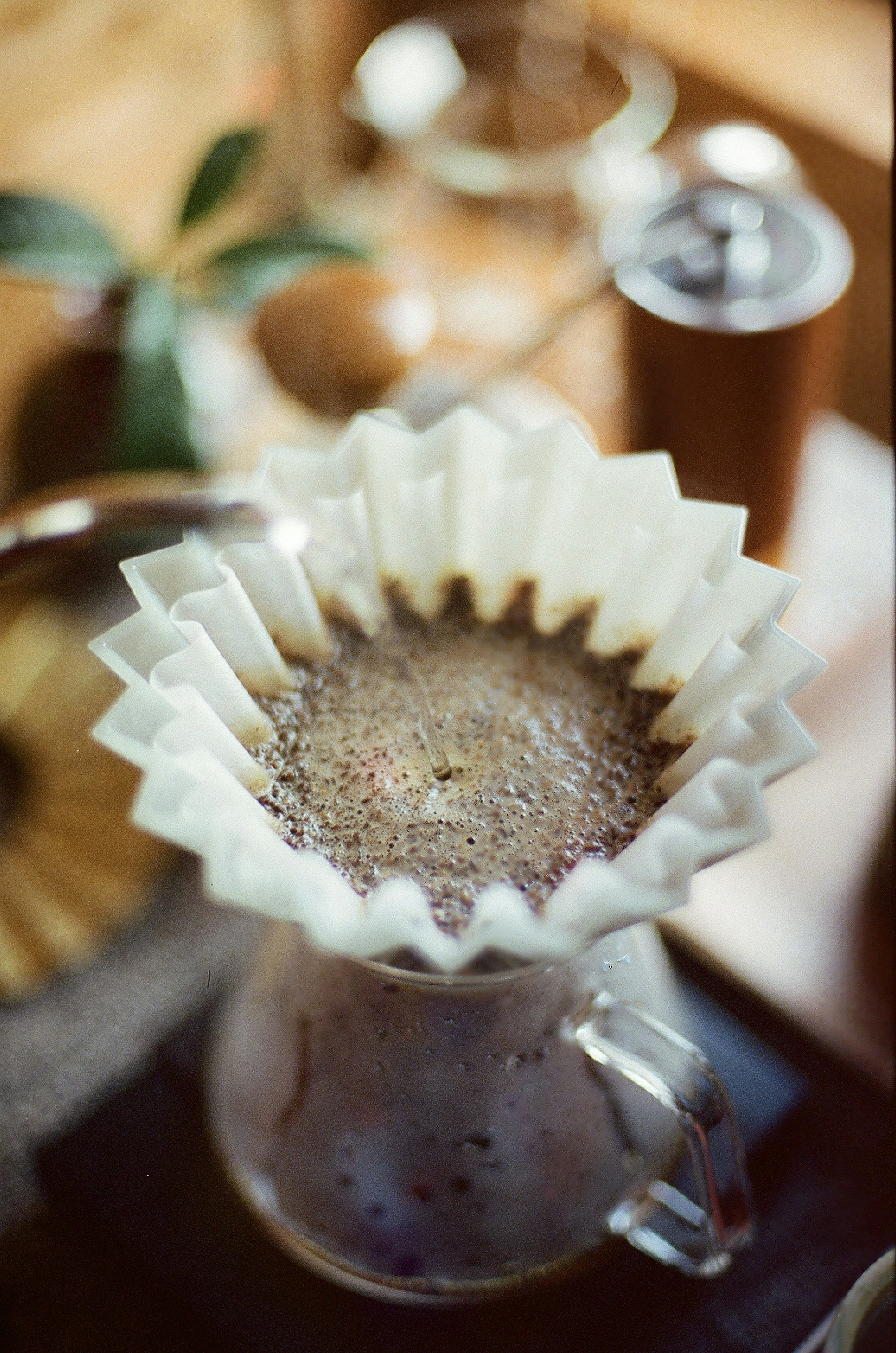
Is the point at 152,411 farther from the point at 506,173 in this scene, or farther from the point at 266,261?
the point at 506,173

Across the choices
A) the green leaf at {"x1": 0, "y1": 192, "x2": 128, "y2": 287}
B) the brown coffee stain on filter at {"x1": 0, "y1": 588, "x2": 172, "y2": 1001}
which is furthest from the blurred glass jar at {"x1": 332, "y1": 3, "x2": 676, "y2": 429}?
the brown coffee stain on filter at {"x1": 0, "y1": 588, "x2": 172, "y2": 1001}

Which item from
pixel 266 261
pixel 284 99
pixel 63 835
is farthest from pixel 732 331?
pixel 284 99

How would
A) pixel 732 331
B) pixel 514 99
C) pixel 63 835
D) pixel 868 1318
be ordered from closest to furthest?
pixel 868 1318
pixel 732 331
pixel 63 835
pixel 514 99

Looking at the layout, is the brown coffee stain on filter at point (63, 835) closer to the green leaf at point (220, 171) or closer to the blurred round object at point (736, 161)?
the green leaf at point (220, 171)

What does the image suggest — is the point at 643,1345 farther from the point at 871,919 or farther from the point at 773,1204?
the point at 871,919

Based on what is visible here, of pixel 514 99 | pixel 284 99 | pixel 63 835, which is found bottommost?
pixel 63 835

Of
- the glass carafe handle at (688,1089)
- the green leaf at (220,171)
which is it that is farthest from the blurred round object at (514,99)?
the glass carafe handle at (688,1089)

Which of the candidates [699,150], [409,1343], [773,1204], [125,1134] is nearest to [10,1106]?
[125,1134]
